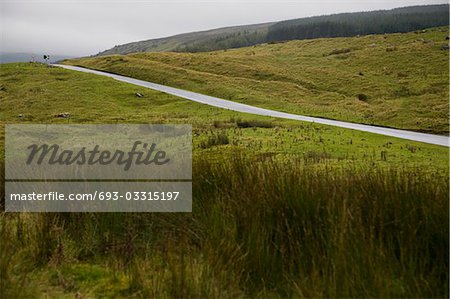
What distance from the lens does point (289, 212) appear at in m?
5.25

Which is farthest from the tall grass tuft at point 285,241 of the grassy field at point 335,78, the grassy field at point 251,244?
the grassy field at point 335,78

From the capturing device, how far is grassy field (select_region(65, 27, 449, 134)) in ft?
89.5

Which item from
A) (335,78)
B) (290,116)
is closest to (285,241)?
(290,116)

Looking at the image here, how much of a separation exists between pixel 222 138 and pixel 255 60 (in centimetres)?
4255

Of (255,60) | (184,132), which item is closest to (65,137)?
(184,132)

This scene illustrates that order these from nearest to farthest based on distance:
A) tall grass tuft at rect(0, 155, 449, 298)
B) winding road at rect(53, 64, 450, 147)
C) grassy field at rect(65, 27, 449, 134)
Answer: tall grass tuft at rect(0, 155, 449, 298), winding road at rect(53, 64, 450, 147), grassy field at rect(65, 27, 449, 134)

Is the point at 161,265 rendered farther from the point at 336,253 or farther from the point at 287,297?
the point at 336,253

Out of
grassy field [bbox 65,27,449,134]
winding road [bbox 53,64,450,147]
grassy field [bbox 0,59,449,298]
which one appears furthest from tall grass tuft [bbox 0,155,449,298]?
grassy field [bbox 65,27,449,134]

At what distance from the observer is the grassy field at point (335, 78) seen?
2727cm

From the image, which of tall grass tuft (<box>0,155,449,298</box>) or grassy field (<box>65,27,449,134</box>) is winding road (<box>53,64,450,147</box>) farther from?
tall grass tuft (<box>0,155,449,298</box>)

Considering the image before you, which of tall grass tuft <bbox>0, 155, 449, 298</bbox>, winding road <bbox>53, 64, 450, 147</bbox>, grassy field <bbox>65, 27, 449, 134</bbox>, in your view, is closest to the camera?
tall grass tuft <bbox>0, 155, 449, 298</bbox>

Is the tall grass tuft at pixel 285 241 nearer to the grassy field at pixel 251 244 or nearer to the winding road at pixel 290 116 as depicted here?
the grassy field at pixel 251 244

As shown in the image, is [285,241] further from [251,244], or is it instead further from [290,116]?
[290,116]

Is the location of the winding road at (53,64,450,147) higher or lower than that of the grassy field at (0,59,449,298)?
higher
